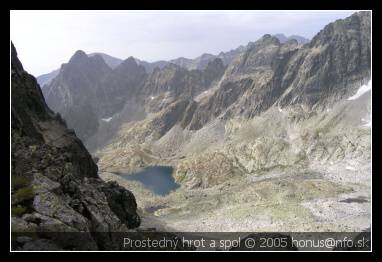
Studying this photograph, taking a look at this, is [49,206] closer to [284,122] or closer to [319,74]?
[284,122]

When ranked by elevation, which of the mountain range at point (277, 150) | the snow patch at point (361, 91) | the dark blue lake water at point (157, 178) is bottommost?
the dark blue lake water at point (157, 178)

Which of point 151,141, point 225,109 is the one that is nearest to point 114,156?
point 151,141

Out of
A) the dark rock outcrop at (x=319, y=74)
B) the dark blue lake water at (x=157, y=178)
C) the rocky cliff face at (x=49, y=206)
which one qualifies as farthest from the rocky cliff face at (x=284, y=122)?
the rocky cliff face at (x=49, y=206)

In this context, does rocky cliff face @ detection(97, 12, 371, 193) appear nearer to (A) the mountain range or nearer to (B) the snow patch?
(A) the mountain range

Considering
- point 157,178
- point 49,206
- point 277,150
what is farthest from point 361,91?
point 49,206

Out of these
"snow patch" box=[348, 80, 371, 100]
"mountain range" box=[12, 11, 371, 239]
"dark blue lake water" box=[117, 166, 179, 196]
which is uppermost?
"snow patch" box=[348, 80, 371, 100]

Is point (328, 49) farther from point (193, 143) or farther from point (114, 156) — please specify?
point (114, 156)

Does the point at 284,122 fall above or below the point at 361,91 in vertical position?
below

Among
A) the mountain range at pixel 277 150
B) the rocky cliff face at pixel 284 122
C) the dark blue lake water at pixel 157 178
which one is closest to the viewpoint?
the mountain range at pixel 277 150

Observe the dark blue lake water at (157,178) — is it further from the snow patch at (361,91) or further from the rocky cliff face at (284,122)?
the snow patch at (361,91)

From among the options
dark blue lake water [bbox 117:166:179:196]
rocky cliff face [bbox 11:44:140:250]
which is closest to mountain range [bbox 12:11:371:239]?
dark blue lake water [bbox 117:166:179:196]
